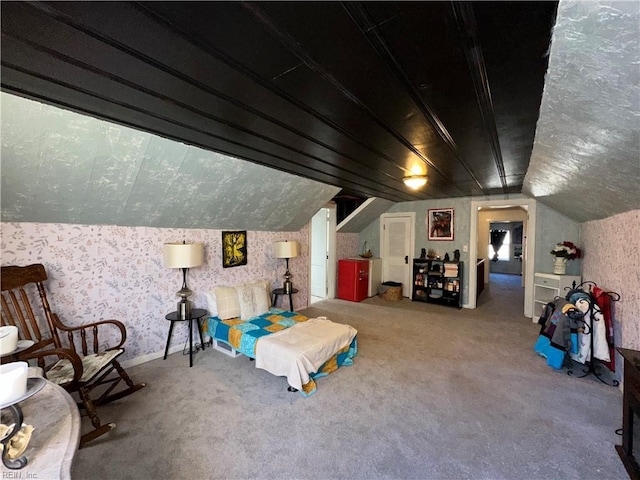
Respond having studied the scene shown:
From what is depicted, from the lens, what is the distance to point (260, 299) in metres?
3.63

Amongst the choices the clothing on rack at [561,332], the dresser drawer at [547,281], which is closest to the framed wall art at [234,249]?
the clothing on rack at [561,332]

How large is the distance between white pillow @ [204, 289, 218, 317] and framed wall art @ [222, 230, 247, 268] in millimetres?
499

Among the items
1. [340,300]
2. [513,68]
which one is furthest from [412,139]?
[340,300]

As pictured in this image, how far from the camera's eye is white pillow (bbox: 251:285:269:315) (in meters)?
3.57

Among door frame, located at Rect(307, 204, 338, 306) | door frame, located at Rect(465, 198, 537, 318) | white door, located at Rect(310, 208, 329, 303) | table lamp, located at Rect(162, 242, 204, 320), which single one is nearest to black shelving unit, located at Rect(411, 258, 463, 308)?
door frame, located at Rect(465, 198, 537, 318)

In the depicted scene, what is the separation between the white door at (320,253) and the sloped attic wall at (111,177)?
250 centimetres

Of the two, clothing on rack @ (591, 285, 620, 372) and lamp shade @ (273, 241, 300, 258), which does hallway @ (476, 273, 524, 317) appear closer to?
clothing on rack @ (591, 285, 620, 372)

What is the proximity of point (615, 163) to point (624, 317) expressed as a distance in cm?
177

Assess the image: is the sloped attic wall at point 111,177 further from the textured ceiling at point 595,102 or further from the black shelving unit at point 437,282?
the black shelving unit at point 437,282

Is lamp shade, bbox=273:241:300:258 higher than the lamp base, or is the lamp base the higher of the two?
lamp shade, bbox=273:241:300:258

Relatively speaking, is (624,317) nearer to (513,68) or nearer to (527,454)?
(527,454)

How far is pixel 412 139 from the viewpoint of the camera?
2268 mm

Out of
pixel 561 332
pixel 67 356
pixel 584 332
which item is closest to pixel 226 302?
pixel 67 356

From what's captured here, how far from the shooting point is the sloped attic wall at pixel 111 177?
1.79 metres
